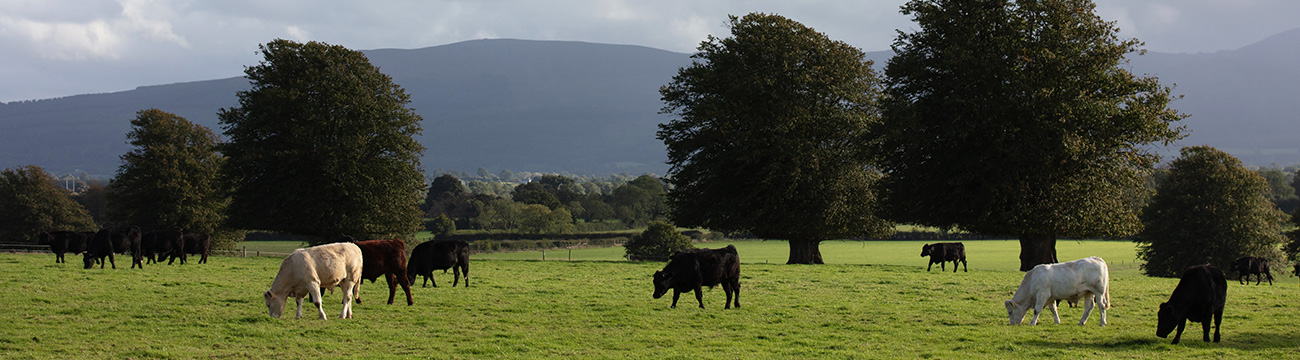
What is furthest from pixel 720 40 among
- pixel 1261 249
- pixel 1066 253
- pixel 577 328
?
pixel 1066 253

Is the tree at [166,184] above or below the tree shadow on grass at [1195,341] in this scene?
above

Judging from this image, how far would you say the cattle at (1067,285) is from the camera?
16.1 metres

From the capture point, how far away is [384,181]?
4484 cm

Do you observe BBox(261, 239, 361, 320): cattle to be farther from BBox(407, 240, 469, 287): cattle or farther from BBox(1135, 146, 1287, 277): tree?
BBox(1135, 146, 1287, 277): tree

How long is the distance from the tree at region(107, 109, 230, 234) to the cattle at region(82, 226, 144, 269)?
3029 cm

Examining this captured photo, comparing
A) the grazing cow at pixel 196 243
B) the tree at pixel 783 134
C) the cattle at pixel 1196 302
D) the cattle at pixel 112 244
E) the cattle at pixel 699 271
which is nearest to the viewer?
the cattle at pixel 1196 302

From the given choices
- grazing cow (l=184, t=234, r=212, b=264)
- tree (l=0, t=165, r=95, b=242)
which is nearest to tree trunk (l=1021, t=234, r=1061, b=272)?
grazing cow (l=184, t=234, r=212, b=264)

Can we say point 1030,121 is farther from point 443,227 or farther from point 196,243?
point 443,227

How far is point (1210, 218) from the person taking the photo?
51.8 meters

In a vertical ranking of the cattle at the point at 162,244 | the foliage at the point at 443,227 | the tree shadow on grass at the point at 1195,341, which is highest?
the foliage at the point at 443,227

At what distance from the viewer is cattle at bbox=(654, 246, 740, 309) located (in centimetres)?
1883

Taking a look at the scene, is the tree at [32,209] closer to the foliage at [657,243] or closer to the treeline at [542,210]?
the treeline at [542,210]

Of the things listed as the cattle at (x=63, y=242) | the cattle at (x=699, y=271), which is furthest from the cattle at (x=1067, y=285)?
the cattle at (x=63, y=242)

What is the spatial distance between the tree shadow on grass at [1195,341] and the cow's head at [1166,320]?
15 centimetres
